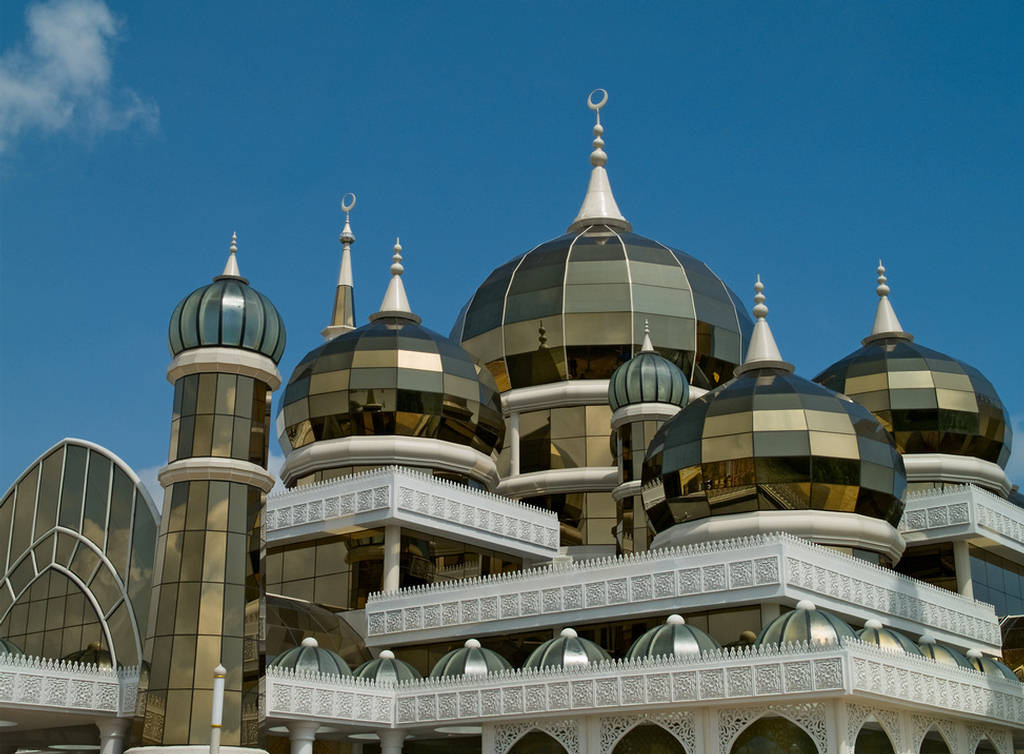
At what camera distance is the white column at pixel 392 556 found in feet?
115

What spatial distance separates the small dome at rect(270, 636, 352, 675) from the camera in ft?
94.8

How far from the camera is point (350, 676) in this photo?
29.6 meters

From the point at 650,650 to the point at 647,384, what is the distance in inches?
520

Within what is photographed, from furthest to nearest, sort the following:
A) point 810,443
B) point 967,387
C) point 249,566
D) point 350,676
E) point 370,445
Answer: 1. point 967,387
2. point 370,445
3. point 810,443
4. point 350,676
5. point 249,566

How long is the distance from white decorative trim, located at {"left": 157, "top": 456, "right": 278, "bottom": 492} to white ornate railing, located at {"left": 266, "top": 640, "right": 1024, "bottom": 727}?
393cm

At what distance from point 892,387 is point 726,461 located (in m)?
11.6

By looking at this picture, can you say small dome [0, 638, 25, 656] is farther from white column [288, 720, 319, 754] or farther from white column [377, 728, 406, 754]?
white column [377, 728, 406, 754]

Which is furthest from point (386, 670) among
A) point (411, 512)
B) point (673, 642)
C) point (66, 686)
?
point (66, 686)

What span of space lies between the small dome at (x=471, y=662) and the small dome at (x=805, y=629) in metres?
6.18

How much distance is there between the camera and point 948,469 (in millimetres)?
41500

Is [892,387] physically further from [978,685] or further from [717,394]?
[978,685]

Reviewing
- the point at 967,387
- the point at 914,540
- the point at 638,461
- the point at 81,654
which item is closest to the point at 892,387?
the point at 967,387

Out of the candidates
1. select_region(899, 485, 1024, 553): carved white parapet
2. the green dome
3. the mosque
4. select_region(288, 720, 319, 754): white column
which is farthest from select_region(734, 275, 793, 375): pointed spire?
select_region(288, 720, 319, 754): white column

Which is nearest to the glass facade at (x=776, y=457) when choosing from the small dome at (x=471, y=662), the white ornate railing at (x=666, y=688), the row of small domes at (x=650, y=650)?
the row of small domes at (x=650, y=650)
